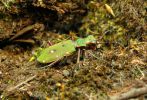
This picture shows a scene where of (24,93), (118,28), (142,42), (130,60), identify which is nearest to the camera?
Answer: (24,93)

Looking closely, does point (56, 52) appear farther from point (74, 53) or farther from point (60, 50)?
point (74, 53)

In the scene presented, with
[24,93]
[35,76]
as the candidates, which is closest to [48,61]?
[35,76]

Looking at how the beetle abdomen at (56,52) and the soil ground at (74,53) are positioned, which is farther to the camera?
the beetle abdomen at (56,52)

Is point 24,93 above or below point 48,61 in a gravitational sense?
below

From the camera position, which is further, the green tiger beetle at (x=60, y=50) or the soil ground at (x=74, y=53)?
the green tiger beetle at (x=60, y=50)

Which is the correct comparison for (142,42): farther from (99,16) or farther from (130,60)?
(99,16)

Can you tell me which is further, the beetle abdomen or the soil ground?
the beetle abdomen

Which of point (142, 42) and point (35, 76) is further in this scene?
point (142, 42)

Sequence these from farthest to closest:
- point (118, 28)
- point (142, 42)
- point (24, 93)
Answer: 1. point (118, 28)
2. point (142, 42)
3. point (24, 93)

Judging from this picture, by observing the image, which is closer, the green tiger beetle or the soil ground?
the soil ground

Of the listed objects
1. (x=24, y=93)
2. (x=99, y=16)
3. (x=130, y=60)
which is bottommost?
(x=24, y=93)

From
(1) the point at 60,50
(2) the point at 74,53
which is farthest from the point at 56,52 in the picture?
(2) the point at 74,53
